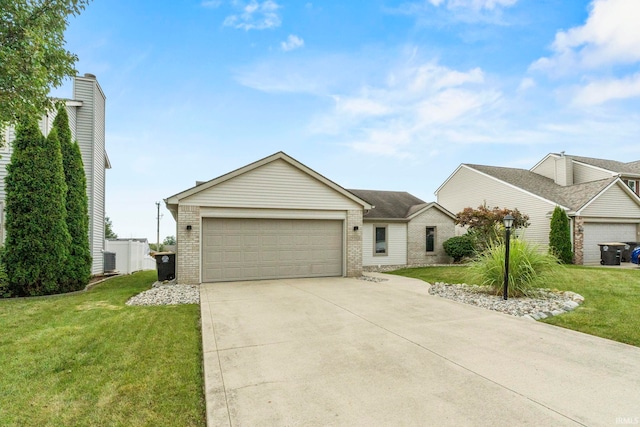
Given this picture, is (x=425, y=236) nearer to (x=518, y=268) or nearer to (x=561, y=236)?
(x=561, y=236)

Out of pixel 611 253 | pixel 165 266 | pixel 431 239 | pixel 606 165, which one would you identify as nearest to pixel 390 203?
pixel 431 239

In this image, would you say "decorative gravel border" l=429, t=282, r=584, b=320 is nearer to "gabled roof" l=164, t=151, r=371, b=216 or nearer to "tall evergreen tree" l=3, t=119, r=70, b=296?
"gabled roof" l=164, t=151, r=371, b=216

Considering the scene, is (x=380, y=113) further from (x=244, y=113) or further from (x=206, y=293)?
(x=206, y=293)

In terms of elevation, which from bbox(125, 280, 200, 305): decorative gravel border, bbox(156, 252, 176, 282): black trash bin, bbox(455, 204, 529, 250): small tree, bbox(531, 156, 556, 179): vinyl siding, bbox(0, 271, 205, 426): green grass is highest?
bbox(531, 156, 556, 179): vinyl siding

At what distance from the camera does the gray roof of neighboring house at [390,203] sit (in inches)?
690

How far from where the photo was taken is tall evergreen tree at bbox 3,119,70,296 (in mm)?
8672

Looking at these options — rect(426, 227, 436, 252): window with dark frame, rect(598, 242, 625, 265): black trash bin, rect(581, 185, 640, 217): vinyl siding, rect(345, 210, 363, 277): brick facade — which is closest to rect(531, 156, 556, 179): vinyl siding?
rect(581, 185, 640, 217): vinyl siding

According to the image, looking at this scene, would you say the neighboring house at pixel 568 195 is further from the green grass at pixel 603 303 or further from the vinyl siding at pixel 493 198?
the green grass at pixel 603 303

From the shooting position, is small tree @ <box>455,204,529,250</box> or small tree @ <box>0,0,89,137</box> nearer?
small tree @ <box>0,0,89,137</box>

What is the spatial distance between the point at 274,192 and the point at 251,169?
1116mm

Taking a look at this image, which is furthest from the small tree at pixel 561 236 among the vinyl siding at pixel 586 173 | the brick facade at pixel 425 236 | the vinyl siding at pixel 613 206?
the vinyl siding at pixel 586 173

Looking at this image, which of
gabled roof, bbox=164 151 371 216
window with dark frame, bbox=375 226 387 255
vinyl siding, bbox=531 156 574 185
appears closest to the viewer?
gabled roof, bbox=164 151 371 216

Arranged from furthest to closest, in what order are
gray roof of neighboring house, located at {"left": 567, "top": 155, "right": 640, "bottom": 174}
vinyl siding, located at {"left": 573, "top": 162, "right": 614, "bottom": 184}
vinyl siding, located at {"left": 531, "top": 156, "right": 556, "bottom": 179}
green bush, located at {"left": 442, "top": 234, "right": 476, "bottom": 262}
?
vinyl siding, located at {"left": 531, "top": 156, "right": 556, "bottom": 179} < gray roof of neighboring house, located at {"left": 567, "top": 155, "right": 640, "bottom": 174} < vinyl siding, located at {"left": 573, "top": 162, "right": 614, "bottom": 184} < green bush, located at {"left": 442, "top": 234, "right": 476, "bottom": 262}

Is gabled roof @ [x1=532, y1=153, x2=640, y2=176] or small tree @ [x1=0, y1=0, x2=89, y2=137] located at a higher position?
gabled roof @ [x1=532, y1=153, x2=640, y2=176]
